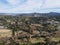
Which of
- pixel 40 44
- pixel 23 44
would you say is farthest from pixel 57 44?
pixel 23 44

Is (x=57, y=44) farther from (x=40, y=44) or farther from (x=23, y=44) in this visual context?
(x=23, y=44)

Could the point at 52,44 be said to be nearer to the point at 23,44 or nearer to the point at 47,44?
the point at 47,44

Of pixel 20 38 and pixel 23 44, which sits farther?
pixel 20 38

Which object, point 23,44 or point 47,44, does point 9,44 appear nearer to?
point 23,44

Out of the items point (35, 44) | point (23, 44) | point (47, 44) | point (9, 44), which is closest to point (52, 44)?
point (47, 44)

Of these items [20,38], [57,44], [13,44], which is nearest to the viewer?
[13,44]

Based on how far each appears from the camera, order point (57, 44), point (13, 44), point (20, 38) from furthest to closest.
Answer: point (20, 38), point (57, 44), point (13, 44)

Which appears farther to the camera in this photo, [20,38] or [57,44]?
[20,38]
